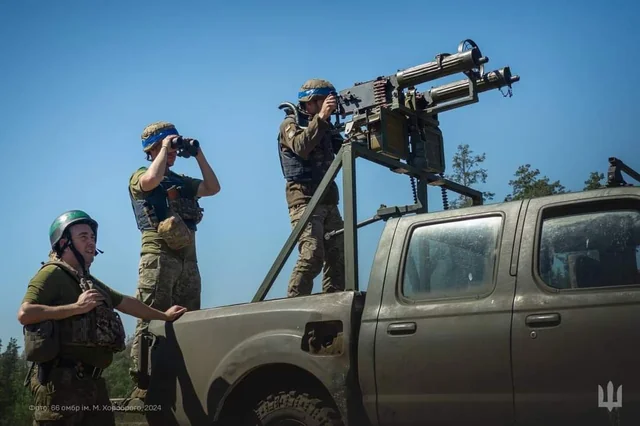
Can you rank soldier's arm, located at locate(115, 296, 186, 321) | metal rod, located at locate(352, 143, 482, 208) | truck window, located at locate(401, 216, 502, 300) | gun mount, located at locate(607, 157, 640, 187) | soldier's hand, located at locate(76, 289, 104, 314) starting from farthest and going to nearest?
metal rod, located at locate(352, 143, 482, 208)
soldier's arm, located at locate(115, 296, 186, 321)
gun mount, located at locate(607, 157, 640, 187)
soldier's hand, located at locate(76, 289, 104, 314)
truck window, located at locate(401, 216, 502, 300)

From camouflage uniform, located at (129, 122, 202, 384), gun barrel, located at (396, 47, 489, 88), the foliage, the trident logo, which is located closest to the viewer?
the trident logo

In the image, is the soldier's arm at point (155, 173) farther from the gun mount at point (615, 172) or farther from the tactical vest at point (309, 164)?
the gun mount at point (615, 172)

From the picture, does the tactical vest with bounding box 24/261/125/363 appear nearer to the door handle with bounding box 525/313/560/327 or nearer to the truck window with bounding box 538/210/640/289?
the door handle with bounding box 525/313/560/327

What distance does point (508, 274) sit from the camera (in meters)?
3.59

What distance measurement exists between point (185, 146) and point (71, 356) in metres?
2.11

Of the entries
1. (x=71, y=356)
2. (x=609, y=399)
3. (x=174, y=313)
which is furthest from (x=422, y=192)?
(x=71, y=356)

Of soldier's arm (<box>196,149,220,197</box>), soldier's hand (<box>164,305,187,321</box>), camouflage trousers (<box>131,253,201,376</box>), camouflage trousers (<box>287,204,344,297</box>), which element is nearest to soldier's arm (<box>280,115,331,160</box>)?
camouflage trousers (<box>287,204,344,297</box>)

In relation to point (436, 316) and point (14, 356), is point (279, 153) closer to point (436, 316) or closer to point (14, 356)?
point (436, 316)

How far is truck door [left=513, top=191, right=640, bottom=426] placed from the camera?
10.4 ft

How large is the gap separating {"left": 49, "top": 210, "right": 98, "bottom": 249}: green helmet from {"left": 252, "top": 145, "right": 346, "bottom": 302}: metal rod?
1.15 m

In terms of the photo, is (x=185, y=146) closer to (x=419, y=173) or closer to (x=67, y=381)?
(x=419, y=173)

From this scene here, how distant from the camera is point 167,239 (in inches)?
217

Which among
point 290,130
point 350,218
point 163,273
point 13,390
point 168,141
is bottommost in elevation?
point 13,390

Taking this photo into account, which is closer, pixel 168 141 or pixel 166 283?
pixel 166 283
